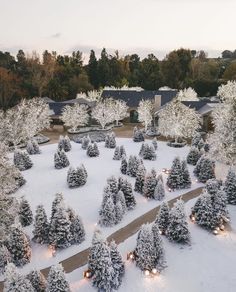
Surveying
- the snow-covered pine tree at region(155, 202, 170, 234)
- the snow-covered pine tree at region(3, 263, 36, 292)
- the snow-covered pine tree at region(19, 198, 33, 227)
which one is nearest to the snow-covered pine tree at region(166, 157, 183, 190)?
the snow-covered pine tree at region(155, 202, 170, 234)

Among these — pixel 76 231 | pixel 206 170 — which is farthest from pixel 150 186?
pixel 76 231

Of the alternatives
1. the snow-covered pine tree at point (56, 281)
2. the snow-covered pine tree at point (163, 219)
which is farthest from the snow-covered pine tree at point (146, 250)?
the snow-covered pine tree at point (56, 281)

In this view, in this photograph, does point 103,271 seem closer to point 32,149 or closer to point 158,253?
point 158,253

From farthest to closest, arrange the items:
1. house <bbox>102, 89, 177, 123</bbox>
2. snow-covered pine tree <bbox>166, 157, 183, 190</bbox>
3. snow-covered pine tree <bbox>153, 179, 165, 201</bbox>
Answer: house <bbox>102, 89, 177, 123</bbox>, snow-covered pine tree <bbox>166, 157, 183, 190</bbox>, snow-covered pine tree <bbox>153, 179, 165, 201</bbox>

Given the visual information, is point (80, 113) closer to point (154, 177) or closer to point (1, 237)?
point (154, 177)

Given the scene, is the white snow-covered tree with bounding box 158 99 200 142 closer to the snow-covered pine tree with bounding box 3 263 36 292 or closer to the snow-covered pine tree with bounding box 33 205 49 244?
the snow-covered pine tree with bounding box 33 205 49 244

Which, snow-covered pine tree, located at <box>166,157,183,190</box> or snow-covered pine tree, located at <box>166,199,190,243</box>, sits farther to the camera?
snow-covered pine tree, located at <box>166,157,183,190</box>

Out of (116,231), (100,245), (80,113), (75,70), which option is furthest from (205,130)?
(75,70)
